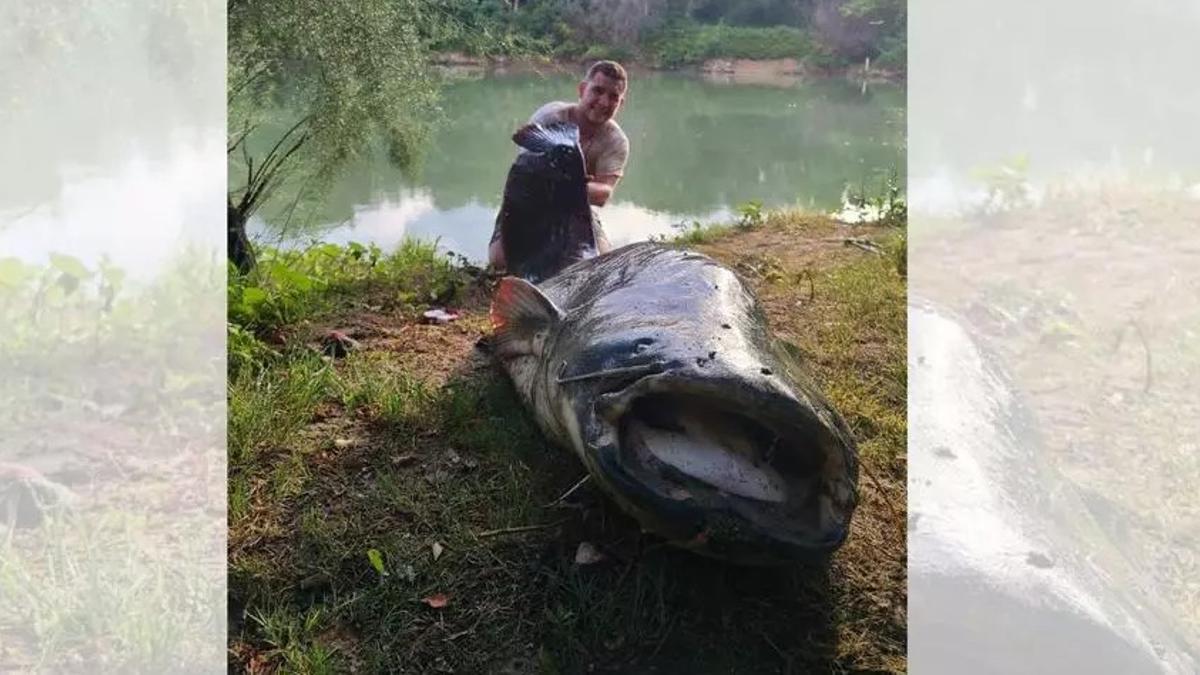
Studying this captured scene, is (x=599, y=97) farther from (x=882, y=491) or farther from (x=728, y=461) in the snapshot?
(x=728, y=461)

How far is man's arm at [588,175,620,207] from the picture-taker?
2.42 m

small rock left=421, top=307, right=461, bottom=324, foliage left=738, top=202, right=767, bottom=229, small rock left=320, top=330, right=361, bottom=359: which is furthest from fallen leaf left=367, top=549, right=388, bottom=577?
foliage left=738, top=202, right=767, bottom=229

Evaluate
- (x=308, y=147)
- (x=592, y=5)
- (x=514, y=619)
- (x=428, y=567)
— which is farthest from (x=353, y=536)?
(x=308, y=147)

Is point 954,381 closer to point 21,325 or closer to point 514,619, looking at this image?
point 514,619

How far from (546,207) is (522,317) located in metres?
0.62

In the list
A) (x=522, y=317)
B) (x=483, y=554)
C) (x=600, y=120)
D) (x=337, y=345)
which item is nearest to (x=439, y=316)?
(x=337, y=345)

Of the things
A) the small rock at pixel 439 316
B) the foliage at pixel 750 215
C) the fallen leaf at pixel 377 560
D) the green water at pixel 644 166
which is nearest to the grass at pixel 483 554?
the fallen leaf at pixel 377 560

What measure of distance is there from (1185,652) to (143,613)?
90cm

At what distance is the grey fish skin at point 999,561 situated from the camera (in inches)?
35.5

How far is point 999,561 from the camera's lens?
3.16ft

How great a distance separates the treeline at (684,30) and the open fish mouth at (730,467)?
553mm

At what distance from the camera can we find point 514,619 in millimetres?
1168

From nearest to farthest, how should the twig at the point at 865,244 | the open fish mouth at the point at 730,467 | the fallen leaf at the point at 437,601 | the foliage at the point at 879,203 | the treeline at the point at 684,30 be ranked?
1. the open fish mouth at the point at 730,467
2. the fallen leaf at the point at 437,601
3. the treeline at the point at 684,30
4. the twig at the point at 865,244
5. the foliage at the point at 879,203

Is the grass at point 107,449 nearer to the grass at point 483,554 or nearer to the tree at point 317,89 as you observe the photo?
the grass at point 483,554
